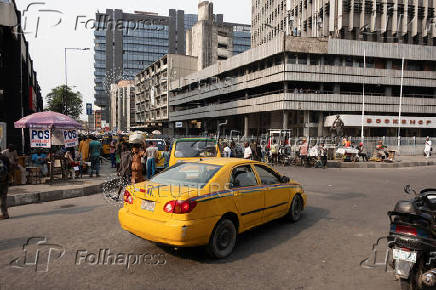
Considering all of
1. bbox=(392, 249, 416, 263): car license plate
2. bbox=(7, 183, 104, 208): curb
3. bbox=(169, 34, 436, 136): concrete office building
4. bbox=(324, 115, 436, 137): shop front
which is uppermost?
bbox=(169, 34, 436, 136): concrete office building

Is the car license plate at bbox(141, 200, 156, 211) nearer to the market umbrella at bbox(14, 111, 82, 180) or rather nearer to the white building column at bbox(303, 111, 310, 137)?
the market umbrella at bbox(14, 111, 82, 180)

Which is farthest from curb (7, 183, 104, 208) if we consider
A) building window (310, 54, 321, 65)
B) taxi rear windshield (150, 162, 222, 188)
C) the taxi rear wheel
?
building window (310, 54, 321, 65)

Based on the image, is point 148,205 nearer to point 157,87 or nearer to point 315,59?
point 315,59

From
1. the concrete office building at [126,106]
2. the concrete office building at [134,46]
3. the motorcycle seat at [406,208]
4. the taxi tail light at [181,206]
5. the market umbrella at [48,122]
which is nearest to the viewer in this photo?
the motorcycle seat at [406,208]

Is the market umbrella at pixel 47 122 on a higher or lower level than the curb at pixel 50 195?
higher

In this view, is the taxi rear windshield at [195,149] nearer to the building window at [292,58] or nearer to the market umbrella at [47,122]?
the market umbrella at [47,122]

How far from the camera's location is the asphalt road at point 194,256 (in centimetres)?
355

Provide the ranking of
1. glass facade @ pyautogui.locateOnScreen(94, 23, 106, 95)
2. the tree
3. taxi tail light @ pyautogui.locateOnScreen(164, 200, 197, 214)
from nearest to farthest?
taxi tail light @ pyautogui.locateOnScreen(164, 200, 197, 214)
the tree
glass facade @ pyautogui.locateOnScreen(94, 23, 106, 95)

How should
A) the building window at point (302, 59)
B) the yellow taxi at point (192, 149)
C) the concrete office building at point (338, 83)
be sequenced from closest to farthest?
the yellow taxi at point (192, 149) < the concrete office building at point (338, 83) < the building window at point (302, 59)

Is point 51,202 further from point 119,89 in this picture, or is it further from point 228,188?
point 119,89

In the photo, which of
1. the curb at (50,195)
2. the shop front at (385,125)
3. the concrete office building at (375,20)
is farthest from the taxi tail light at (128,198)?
the concrete office building at (375,20)

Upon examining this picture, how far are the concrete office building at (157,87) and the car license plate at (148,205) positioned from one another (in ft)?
213

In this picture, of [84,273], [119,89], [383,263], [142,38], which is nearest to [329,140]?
[383,263]

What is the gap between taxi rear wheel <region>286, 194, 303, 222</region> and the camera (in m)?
5.99
